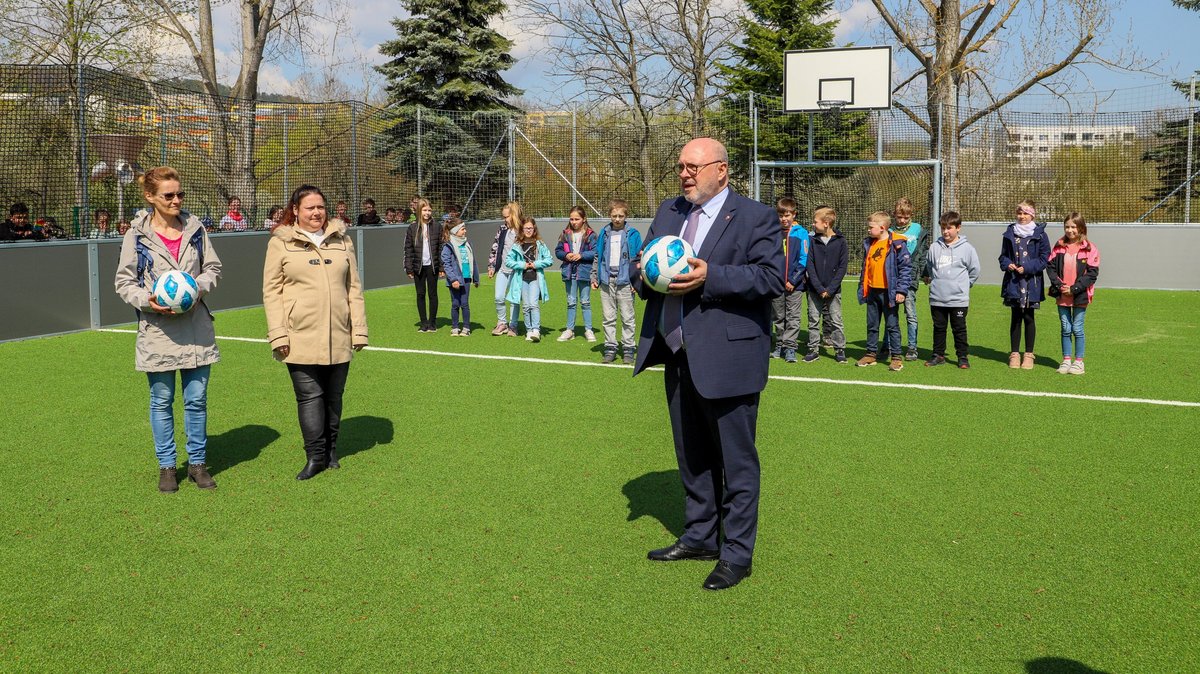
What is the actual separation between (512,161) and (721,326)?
20.8 metres

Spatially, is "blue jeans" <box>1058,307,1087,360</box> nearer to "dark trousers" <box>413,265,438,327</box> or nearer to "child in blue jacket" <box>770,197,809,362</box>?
"child in blue jacket" <box>770,197,809,362</box>

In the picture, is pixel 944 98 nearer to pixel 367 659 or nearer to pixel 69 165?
pixel 69 165

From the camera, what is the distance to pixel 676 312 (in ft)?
15.5

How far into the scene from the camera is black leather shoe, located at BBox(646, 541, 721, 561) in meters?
5.02

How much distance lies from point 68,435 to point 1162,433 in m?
8.13

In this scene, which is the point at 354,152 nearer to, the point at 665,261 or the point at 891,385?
the point at 891,385

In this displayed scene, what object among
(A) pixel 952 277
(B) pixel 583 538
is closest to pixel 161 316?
(B) pixel 583 538

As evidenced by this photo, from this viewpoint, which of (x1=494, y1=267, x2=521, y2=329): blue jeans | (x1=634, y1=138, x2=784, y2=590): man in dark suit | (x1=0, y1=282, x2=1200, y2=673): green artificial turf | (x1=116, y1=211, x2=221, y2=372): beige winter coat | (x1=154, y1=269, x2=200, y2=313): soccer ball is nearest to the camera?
(x1=0, y1=282, x2=1200, y2=673): green artificial turf

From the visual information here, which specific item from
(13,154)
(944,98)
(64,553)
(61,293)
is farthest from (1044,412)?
(944,98)

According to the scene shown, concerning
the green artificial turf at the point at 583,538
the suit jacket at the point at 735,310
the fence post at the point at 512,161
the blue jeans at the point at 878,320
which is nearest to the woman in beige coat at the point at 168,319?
the green artificial turf at the point at 583,538

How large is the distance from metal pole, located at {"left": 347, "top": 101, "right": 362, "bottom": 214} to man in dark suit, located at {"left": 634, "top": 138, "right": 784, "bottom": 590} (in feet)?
51.3

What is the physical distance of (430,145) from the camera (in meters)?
21.7

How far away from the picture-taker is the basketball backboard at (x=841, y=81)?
2164 centimetres

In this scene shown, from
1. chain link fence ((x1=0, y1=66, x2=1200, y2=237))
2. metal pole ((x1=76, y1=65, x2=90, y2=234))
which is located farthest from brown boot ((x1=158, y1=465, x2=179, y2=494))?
metal pole ((x1=76, y1=65, x2=90, y2=234))
